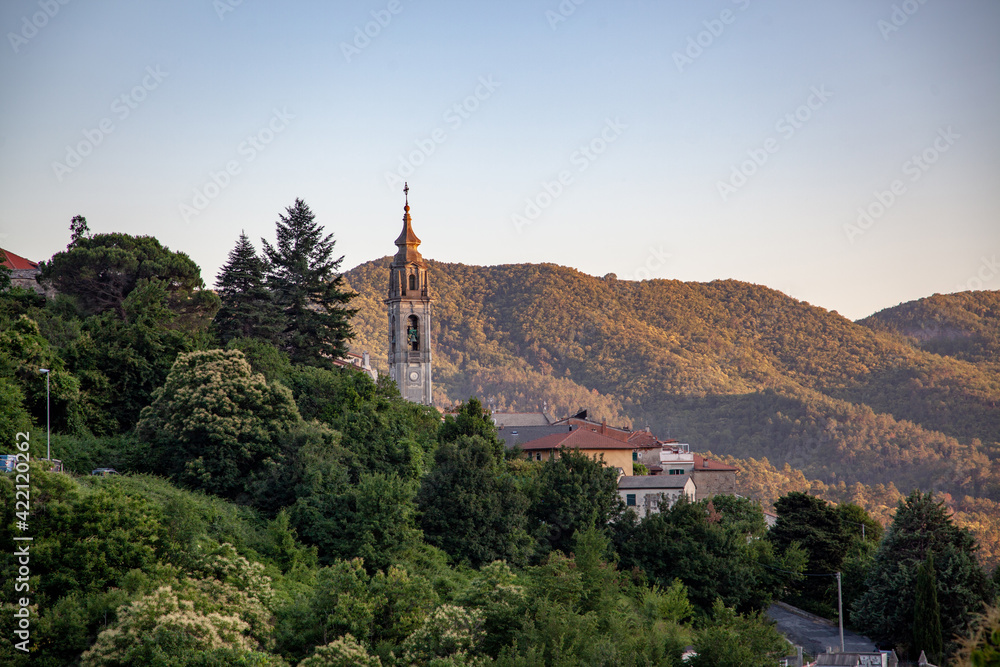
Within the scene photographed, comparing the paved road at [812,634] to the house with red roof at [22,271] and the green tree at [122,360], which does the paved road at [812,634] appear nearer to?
the green tree at [122,360]

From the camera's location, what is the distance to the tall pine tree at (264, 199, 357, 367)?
156ft

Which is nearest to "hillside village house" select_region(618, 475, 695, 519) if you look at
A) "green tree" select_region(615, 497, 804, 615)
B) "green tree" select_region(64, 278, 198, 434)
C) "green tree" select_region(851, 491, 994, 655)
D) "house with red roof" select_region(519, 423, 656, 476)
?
"house with red roof" select_region(519, 423, 656, 476)

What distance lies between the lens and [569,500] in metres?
44.0

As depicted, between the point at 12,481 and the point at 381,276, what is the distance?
6419 inches

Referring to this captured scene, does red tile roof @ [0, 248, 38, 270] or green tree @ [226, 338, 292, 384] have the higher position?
red tile roof @ [0, 248, 38, 270]

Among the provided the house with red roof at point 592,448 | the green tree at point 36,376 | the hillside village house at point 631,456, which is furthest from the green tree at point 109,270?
the house with red roof at point 592,448

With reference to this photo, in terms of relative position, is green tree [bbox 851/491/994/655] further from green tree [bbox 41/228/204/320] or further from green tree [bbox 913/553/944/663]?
green tree [bbox 41/228/204/320]

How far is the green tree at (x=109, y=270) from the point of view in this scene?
43.8m

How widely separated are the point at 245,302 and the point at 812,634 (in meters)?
31.3

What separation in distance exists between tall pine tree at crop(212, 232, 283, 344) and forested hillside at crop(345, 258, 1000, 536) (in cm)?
8050

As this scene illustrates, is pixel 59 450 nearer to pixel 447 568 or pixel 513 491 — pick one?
pixel 447 568

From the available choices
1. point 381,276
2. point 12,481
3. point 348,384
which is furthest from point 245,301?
point 381,276

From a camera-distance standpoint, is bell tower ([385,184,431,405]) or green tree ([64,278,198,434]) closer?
green tree ([64,278,198,434])

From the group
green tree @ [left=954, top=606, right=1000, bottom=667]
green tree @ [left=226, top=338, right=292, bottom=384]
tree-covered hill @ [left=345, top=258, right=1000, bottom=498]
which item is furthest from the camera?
tree-covered hill @ [left=345, top=258, right=1000, bottom=498]
